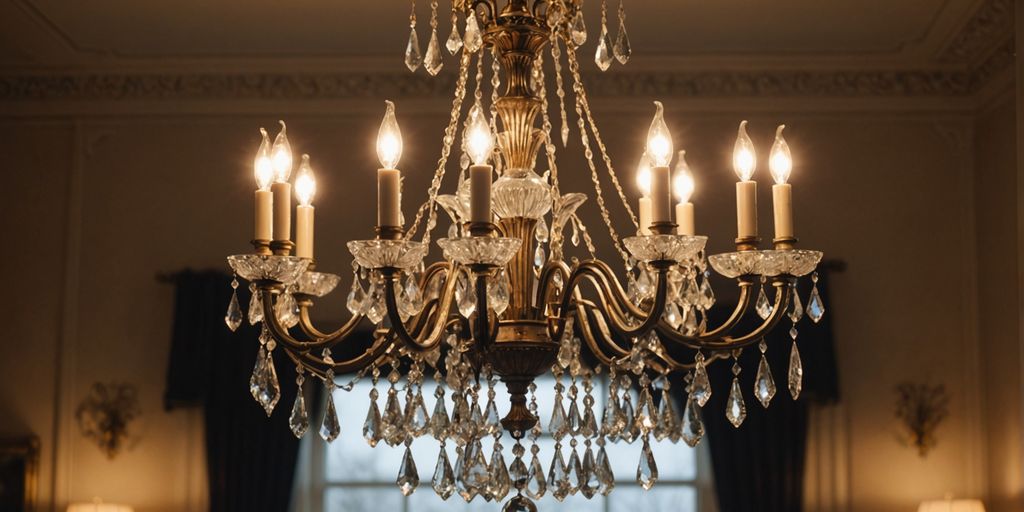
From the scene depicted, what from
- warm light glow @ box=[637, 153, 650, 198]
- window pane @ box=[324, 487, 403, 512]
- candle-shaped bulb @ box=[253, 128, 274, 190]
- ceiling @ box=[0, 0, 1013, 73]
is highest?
ceiling @ box=[0, 0, 1013, 73]

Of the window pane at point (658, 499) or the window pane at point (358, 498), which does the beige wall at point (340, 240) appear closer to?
the window pane at point (358, 498)

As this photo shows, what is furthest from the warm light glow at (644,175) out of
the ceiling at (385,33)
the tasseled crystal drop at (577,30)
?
the ceiling at (385,33)

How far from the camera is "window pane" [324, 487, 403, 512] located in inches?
204

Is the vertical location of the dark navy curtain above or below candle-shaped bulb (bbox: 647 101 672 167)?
below

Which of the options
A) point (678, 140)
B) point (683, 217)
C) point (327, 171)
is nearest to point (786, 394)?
point (678, 140)

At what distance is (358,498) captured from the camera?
519 cm

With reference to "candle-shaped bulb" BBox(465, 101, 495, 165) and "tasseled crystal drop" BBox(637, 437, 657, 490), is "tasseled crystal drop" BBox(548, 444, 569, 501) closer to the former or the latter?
"tasseled crystal drop" BBox(637, 437, 657, 490)

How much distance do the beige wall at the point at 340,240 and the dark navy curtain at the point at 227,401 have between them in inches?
5.1

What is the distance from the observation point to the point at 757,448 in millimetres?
4957

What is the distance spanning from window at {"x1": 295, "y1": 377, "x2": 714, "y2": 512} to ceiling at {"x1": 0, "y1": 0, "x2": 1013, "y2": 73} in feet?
4.63
